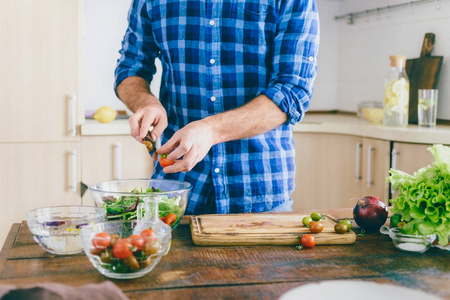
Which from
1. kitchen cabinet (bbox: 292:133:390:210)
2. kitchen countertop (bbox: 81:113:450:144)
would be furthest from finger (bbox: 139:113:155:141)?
kitchen cabinet (bbox: 292:133:390:210)

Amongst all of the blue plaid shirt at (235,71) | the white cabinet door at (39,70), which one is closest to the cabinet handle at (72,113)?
the white cabinet door at (39,70)

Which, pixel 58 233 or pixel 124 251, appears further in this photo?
pixel 58 233

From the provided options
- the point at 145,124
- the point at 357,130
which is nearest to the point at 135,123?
the point at 145,124

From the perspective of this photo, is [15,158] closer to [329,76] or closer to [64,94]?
[64,94]

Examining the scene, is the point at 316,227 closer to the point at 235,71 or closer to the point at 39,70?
the point at 235,71

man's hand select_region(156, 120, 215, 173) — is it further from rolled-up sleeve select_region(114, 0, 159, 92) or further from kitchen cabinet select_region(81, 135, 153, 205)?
kitchen cabinet select_region(81, 135, 153, 205)

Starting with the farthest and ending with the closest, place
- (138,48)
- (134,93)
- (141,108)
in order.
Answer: (138,48) → (134,93) → (141,108)

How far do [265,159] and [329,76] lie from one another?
216cm

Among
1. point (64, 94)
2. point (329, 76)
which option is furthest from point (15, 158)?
point (329, 76)

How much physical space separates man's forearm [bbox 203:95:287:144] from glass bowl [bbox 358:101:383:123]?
1.56 metres

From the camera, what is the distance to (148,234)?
2.96 ft

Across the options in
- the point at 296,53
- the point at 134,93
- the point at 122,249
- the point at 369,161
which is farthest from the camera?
the point at 369,161

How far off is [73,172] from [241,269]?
75.9 inches

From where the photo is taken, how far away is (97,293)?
2.47 ft
